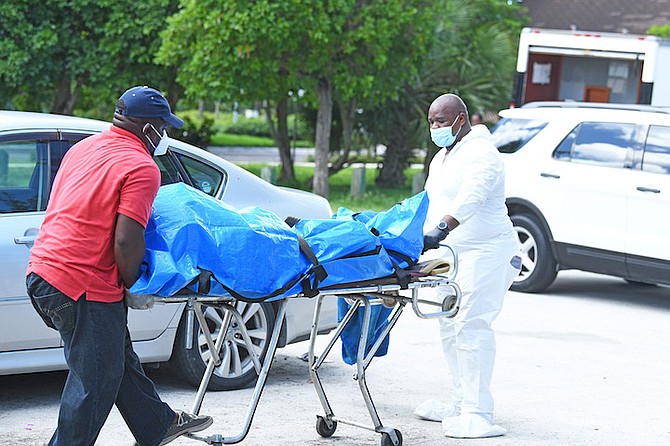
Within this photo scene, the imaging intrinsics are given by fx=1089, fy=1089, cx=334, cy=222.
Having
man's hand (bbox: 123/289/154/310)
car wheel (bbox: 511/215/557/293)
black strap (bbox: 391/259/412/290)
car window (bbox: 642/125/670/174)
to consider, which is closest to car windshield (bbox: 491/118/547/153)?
car wheel (bbox: 511/215/557/293)

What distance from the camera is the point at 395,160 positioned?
25125mm

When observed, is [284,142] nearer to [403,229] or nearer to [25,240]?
[25,240]

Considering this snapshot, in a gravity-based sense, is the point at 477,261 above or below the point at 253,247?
below

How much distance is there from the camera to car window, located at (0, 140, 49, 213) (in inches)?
245

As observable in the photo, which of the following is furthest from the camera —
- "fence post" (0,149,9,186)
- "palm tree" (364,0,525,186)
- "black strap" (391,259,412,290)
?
"palm tree" (364,0,525,186)

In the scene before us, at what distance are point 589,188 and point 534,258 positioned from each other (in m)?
1.05

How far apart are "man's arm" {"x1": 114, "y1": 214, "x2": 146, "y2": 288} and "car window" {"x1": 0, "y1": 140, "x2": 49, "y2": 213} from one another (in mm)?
1859

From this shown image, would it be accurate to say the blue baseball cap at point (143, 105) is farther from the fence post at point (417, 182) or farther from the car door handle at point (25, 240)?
the fence post at point (417, 182)

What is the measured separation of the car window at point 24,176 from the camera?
6.22 m

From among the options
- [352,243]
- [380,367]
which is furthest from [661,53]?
[352,243]

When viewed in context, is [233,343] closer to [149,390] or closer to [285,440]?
[285,440]

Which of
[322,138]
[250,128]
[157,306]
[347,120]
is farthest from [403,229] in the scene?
[250,128]

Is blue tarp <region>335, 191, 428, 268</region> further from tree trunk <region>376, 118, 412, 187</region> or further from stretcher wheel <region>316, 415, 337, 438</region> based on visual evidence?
tree trunk <region>376, 118, 412, 187</region>

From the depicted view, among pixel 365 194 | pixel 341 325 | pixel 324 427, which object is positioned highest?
pixel 341 325
